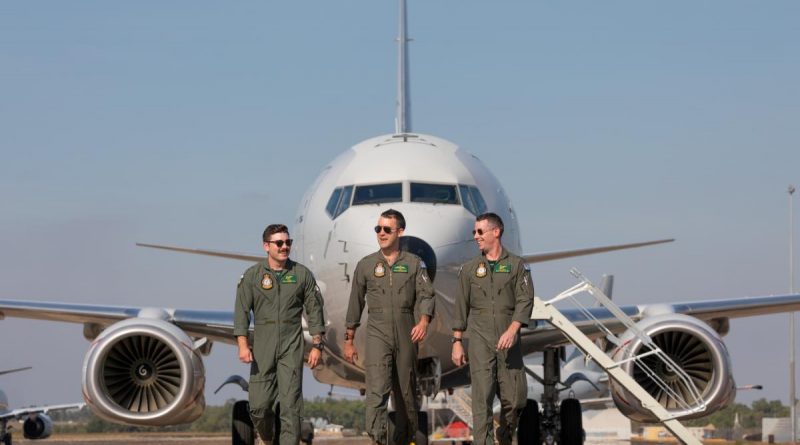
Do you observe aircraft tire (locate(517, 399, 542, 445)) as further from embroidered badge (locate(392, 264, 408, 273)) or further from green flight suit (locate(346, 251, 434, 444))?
embroidered badge (locate(392, 264, 408, 273))

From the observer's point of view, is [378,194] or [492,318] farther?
[378,194]

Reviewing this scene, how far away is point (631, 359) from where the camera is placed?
51.7 feet

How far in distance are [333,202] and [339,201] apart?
0.15m

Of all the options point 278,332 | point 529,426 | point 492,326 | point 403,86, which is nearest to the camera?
point 278,332

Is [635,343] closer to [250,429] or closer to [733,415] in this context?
[250,429]

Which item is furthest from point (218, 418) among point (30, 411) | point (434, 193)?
point (434, 193)

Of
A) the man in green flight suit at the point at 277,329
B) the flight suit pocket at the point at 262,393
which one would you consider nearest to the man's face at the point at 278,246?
the man in green flight suit at the point at 277,329

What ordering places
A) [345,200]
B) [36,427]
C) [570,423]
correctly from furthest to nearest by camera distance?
1. [36,427]
2. [570,423]
3. [345,200]

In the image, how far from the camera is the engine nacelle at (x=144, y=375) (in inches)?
632

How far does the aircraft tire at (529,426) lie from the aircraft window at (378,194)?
3875mm

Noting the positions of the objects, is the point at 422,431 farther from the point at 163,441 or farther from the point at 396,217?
the point at 163,441

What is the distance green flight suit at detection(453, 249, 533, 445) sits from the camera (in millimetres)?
12156

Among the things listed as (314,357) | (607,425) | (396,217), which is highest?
(607,425)

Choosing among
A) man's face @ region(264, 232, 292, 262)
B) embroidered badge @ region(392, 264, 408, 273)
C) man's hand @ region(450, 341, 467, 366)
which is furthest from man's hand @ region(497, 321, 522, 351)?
man's face @ region(264, 232, 292, 262)
